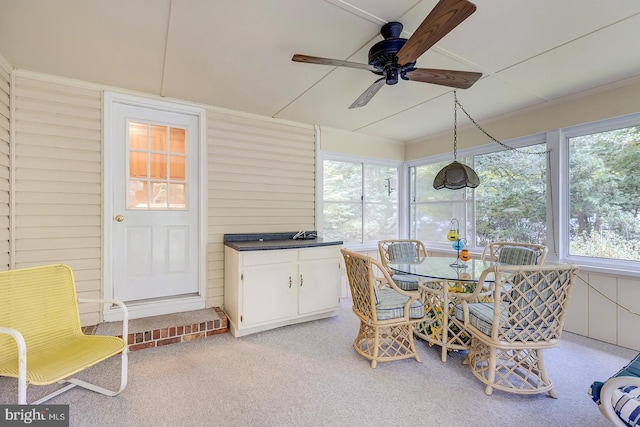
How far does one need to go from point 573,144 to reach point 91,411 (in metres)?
4.85

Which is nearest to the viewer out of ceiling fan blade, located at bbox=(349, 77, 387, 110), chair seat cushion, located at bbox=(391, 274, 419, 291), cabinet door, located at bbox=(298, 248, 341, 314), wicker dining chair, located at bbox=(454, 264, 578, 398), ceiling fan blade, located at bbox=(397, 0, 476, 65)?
ceiling fan blade, located at bbox=(397, 0, 476, 65)

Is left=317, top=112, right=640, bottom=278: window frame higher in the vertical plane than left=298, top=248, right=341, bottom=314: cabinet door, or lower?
higher

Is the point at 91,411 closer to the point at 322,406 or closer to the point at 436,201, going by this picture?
the point at 322,406

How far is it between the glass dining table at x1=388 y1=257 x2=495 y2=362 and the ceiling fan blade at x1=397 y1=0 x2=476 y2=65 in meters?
1.65

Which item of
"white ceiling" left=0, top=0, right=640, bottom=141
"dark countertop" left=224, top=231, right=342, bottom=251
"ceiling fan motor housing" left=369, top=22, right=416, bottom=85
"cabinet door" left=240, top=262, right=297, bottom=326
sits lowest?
"cabinet door" left=240, top=262, right=297, bottom=326

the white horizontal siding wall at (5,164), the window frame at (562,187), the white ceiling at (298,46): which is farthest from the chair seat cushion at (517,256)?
the white horizontal siding wall at (5,164)

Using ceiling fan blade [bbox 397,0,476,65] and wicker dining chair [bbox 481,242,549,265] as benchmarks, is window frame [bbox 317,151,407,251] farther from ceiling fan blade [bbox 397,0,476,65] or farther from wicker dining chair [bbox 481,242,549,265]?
ceiling fan blade [bbox 397,0,476,65]

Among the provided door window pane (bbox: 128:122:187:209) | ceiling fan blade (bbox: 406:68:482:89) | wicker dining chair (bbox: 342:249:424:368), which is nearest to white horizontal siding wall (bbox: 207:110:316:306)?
door window pane (bbox: 128:122:187:209)

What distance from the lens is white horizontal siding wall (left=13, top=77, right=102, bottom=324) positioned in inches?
97.1

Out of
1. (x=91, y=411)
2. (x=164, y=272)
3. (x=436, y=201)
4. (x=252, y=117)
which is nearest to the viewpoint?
(x=91, y=411)

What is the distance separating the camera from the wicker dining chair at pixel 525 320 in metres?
1.83

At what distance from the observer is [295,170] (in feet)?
12.6

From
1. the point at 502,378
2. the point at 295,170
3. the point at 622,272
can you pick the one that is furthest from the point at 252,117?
the point at 622,272

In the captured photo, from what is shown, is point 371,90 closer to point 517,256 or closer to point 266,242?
point 266,242
